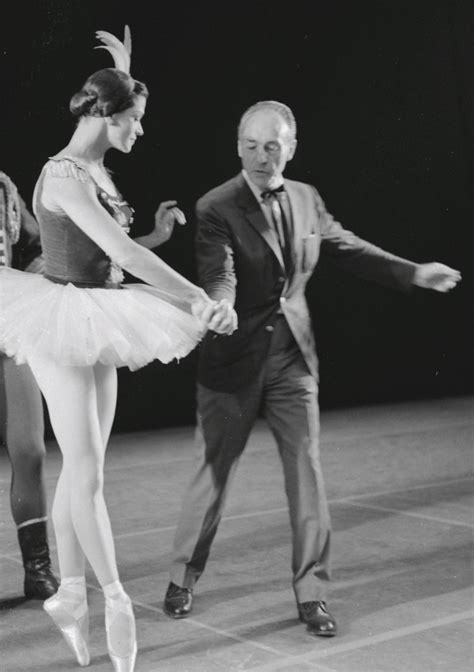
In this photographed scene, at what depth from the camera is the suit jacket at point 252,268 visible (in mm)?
3004

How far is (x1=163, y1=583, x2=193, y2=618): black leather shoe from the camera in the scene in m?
3.12

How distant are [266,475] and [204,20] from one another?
10.9 ft

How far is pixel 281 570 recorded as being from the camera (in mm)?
3643

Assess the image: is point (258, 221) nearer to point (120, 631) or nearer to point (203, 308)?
point (203, 308)

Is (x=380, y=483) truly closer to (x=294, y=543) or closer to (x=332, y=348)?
(x=294, y=543)

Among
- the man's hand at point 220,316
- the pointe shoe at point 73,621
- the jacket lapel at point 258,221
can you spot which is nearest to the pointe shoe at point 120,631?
the pointe shoe at point 73,621

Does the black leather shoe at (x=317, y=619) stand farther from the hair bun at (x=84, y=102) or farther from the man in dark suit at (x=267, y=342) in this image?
the hair bun at (x=84, y=102)

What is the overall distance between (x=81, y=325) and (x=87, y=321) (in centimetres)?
3

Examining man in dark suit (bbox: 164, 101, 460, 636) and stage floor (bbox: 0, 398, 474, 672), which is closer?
stage floor (bbox: 0, 398, 474, 672)

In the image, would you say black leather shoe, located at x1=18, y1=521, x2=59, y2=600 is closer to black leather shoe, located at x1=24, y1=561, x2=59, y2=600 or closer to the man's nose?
black leather shoe, located at x1=24, y1=561, x2=59, y2=600

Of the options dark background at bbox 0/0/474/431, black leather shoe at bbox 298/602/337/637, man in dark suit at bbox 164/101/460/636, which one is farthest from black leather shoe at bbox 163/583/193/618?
dark background at bbox 0/0/474/431

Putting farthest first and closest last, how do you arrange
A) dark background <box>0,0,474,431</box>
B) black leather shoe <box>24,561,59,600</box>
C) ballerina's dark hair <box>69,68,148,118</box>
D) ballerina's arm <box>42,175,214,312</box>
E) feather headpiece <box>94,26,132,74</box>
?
dark background <box>0,0,474,431</box>, black leather shoe <box>24,561,59,600</box>, feather headpiece <box>94,26,132,74</box>, ballerina's dark hair <box>69,68,148,118</box>, ballerina's arm <box>42,175,214,312</box>

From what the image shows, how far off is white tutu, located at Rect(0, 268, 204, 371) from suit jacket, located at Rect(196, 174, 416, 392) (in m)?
0.33

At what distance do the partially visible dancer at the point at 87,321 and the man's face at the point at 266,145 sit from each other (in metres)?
0.46
